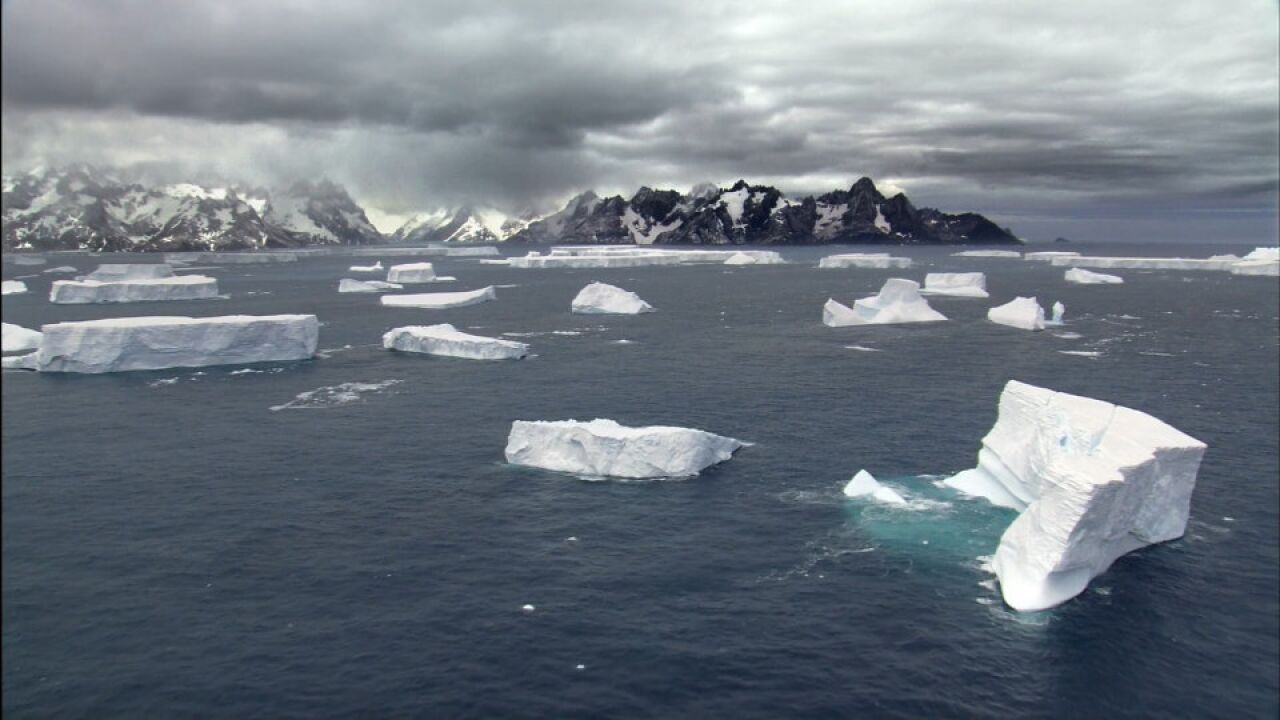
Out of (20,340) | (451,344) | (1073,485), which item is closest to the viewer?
(1073,485)

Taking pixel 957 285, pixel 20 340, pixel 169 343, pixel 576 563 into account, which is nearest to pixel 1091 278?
pixel 957 285

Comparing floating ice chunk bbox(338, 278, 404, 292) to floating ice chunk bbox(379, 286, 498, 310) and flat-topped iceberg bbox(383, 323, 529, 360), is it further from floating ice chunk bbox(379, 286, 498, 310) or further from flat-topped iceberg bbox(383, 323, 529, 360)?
flat-topped iceberg bbox(383, 323, 529, 360)

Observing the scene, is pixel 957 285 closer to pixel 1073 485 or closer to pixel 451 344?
pixel 451 344

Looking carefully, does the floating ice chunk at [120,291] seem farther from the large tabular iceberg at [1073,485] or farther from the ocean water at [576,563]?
the large tabular iceberg at [1073,485]

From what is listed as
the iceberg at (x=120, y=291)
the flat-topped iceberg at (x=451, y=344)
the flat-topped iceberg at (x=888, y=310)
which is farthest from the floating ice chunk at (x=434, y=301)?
the flat-topped iceberg at (x=888, y=310)

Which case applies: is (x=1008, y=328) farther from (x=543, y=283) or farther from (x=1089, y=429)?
(x=543, y=283)

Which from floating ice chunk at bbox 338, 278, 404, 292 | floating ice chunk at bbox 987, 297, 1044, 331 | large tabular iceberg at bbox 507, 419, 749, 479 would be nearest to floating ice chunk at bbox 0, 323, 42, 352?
large tabular iceberg at bbox 507, 419, 749, 479

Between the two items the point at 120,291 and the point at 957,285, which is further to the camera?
the point at 957,285
